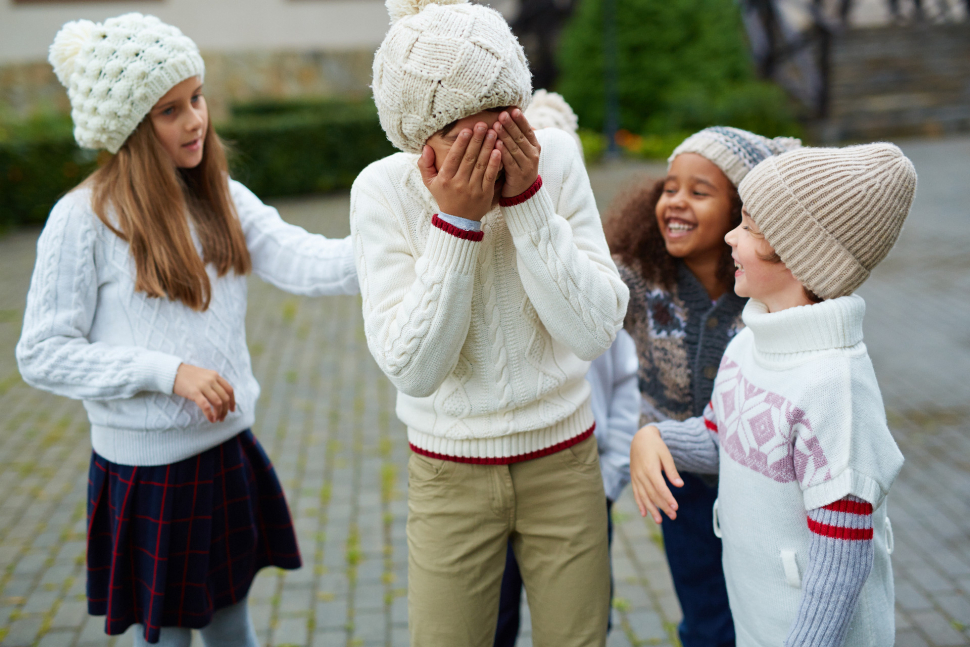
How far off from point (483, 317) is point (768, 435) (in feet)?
2.01

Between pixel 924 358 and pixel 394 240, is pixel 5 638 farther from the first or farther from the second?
pixel 924 358

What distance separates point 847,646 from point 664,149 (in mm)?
12007

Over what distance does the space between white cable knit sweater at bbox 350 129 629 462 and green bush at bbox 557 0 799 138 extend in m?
12.0

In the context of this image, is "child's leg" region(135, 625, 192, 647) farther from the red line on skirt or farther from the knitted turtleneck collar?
the knitted turtleneck collar

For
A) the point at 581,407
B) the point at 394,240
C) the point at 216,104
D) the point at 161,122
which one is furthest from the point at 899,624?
the point at 216,104

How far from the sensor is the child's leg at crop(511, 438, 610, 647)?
178 cm

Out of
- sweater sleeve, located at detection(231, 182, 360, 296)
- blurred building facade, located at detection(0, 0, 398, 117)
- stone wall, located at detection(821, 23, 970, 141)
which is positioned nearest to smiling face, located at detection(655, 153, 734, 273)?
sweater sleeve, located at detection(231, 182, 360, 296)

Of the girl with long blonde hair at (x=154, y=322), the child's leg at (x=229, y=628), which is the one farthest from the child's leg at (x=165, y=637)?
the child's leg at (x=229, y=628)

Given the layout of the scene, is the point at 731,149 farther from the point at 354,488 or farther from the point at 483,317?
the point at 354,488

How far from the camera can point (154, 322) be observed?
207cm

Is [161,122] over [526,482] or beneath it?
over

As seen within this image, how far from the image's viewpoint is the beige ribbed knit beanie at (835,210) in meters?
1.48

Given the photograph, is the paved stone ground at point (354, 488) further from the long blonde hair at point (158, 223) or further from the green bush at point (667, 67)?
the green bush at point (667, 67)

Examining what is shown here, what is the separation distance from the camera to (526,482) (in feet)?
5.83
